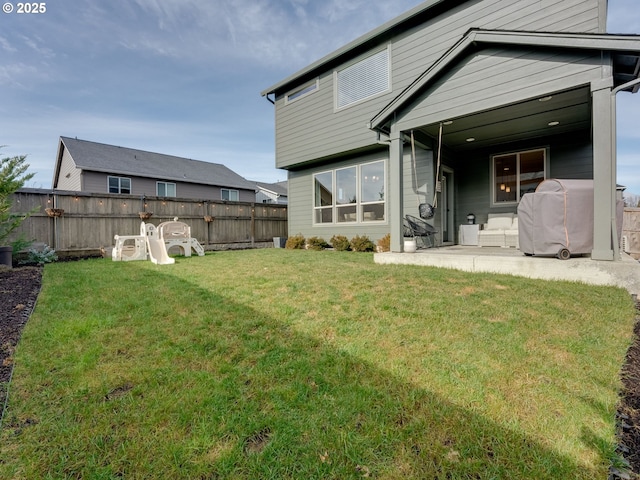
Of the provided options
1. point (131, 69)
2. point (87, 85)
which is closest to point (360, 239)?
point (131, 69)

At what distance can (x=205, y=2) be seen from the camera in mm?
8406

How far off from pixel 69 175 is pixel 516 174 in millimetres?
21513

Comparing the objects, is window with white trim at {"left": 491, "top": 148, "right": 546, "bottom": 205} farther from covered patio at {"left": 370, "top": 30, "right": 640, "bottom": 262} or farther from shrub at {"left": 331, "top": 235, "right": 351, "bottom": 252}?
shrub at {"left": 331, "top": 235, "right": 351, "bottom": 252}

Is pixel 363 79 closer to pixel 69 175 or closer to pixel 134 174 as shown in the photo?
pixel 134 174

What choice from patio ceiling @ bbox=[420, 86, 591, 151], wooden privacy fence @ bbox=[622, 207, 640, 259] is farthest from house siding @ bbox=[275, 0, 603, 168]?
wooden privacy fence @ bbox=[622, 207, 640, 259]

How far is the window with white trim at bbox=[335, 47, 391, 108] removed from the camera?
8281 millimetres

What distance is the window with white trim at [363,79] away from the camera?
8281 mm

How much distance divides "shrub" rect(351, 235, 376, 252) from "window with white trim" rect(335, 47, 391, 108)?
160 inches

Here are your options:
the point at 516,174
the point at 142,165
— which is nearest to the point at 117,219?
the point at 516,174

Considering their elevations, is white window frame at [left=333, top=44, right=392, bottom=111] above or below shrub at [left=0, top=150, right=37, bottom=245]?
above

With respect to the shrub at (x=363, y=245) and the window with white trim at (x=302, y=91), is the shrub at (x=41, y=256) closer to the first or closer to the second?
the shrub at (x=363, y=245)

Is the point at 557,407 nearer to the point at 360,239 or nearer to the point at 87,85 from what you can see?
the point at 360,239

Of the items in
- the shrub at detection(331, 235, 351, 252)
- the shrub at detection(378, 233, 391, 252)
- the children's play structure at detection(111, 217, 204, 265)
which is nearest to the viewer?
the children's play structure at detection(111, 217, 204, 265)

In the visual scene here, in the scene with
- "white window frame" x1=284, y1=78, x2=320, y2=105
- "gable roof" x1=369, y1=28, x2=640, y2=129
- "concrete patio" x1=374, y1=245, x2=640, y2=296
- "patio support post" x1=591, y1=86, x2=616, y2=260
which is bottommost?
"concrete patio" x1=374, y1=245, x2=640, y2=296
